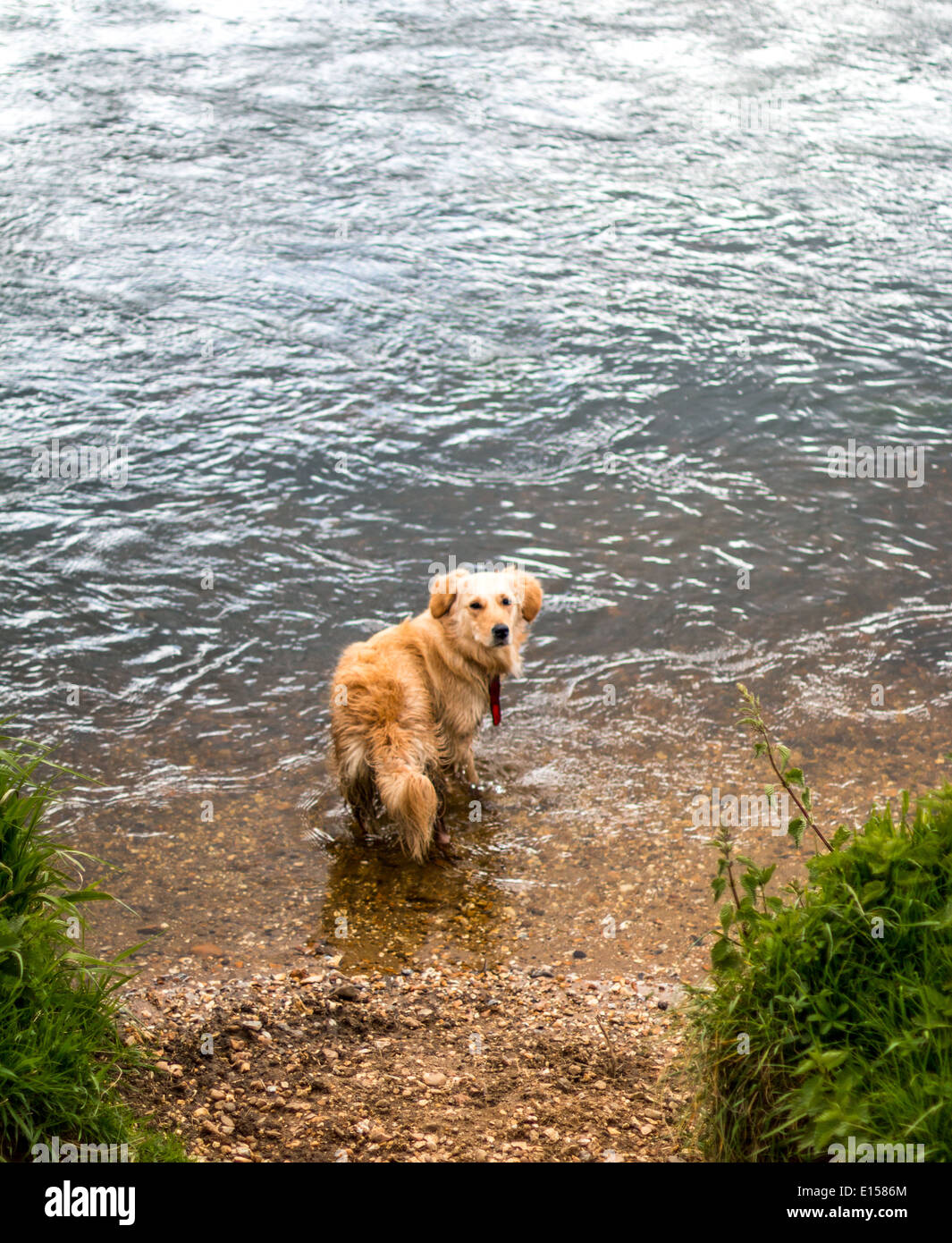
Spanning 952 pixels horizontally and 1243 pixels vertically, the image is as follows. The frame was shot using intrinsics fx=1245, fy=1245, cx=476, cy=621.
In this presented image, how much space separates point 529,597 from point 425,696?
84cm

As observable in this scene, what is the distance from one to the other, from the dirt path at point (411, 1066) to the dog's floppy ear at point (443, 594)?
6.41ft

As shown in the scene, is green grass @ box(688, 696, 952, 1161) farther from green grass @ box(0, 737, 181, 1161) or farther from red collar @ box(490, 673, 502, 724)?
red collar @ box(490, 673, 502, 724)

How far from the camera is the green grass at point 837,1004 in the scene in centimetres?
341

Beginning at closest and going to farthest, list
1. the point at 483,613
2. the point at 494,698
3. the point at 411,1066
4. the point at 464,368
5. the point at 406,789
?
the point at 411,1066 < the point at 406,789 < the point at 483,613 < the point at 494,698 < the point at 464,368

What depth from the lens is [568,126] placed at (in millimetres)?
15625

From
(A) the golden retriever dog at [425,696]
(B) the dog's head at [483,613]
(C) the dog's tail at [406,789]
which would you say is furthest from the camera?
(B) the dog's head at [483,613]

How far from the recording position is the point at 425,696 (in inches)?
258

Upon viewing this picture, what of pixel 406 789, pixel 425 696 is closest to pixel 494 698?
pixel 425 696

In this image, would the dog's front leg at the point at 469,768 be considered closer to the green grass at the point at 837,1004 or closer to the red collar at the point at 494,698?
the red collar at the point at 494,698

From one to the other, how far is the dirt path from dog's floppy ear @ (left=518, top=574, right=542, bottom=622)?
83.5 inches

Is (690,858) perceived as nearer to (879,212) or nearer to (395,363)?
(395,363)

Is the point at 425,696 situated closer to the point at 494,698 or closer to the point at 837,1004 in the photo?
the point at 494,698

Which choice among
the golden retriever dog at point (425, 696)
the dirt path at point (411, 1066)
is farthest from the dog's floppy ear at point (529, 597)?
the dirt path at point (411, 1066)

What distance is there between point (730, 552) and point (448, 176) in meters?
7.38
